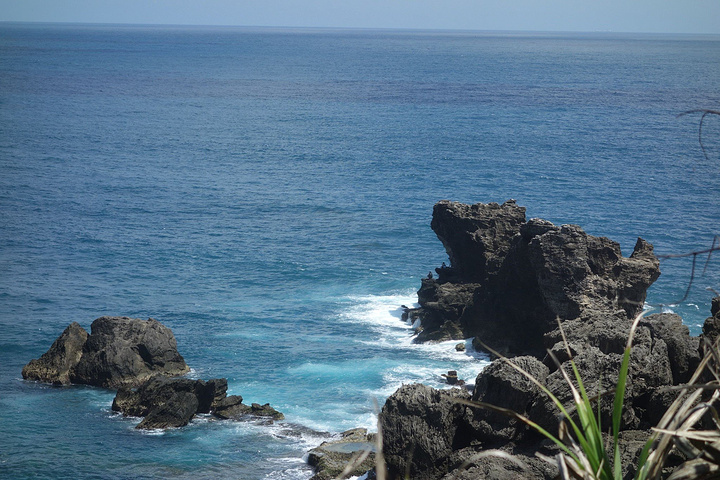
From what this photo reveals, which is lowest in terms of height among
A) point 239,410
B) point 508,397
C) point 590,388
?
point 239,410

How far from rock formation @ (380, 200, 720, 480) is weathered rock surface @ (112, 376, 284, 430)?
44.4 ft

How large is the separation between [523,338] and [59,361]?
25.0 metres

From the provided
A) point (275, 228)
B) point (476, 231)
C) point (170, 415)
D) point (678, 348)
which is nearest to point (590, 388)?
point (678, 348)

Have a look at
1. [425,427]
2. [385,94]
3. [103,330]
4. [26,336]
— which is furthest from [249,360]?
[385,94]

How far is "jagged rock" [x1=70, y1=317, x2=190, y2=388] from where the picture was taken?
40.0 m

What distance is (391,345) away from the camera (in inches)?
1781

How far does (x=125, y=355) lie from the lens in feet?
132

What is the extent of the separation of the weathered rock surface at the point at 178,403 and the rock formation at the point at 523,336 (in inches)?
532

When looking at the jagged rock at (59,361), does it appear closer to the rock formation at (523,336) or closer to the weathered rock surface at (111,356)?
the weathered rock surface at (111,356)

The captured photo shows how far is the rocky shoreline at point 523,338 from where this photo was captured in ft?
66.6

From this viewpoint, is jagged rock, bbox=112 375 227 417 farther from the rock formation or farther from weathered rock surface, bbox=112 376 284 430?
the rock formation

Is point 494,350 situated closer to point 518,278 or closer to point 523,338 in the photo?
point 523,338

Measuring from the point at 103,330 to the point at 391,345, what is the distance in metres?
16.3

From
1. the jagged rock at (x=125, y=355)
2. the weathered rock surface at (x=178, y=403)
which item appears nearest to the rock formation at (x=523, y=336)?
the weathered rock surface at (x=178, y=403)
